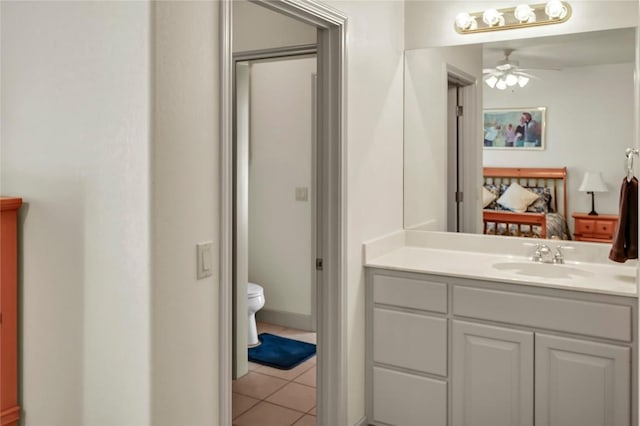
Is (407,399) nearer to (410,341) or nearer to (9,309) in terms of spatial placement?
(410,341)

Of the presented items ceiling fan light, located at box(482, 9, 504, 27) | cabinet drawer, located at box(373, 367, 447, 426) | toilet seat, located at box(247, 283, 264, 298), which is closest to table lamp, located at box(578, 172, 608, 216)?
ceiling fan light, located at box(482, 9, 504, 27)

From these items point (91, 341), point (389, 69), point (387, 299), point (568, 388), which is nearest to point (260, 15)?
point (389, 69)

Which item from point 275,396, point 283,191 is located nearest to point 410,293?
point 275,396

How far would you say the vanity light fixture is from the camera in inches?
106

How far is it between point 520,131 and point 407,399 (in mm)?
1411

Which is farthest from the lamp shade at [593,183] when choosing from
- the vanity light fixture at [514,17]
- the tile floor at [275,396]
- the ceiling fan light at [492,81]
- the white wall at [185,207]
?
the white wall at [185,207]

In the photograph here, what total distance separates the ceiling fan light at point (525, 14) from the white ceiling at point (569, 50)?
0.31 ft

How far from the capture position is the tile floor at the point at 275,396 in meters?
2.96

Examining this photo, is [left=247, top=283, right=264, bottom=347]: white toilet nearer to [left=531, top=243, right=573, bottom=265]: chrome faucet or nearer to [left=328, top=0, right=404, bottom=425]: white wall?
[left=328, top=0, right=404, bottom=425]: white wall

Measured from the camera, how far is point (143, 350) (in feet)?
5.11

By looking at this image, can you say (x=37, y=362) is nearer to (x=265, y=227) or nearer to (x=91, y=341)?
(x=91, y=341)

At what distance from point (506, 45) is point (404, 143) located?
69 cm

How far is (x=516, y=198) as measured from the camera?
2.93 metres

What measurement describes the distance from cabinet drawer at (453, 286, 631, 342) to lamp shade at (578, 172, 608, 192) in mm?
693
